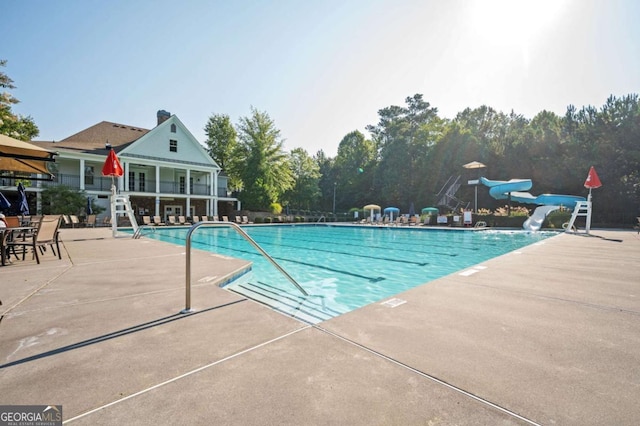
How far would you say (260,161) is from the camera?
2912cm

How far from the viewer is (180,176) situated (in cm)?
2711

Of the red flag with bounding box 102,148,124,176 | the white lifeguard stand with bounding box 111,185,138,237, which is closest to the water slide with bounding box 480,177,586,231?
the white lifeguard stand with bounding box 111,185,138,237

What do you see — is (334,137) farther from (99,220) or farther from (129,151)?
(99,220)

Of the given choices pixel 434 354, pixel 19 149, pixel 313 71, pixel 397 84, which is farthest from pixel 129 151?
pixel 434 354

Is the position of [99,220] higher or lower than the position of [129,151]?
lower

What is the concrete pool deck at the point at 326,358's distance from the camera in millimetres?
1402

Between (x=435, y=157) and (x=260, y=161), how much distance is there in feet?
60.8

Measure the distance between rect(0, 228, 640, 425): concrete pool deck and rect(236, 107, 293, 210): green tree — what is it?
25.5 meters

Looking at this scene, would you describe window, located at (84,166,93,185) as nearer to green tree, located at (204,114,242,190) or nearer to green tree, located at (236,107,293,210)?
green tree, located at (236,107,293,210)

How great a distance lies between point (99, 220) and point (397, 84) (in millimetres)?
20078

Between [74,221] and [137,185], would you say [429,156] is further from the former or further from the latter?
[74,221]

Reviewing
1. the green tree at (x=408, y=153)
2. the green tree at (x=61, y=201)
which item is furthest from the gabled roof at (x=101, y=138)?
the green tree at (x=408, y=153)

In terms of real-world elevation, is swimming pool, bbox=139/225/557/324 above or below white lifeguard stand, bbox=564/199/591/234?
below

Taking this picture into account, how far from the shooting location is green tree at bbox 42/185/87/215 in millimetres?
18438
